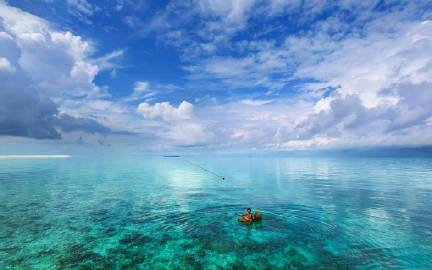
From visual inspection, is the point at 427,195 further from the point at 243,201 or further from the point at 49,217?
the point at 49,217

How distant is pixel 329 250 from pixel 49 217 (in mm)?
37079

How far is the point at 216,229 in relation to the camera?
29266mm

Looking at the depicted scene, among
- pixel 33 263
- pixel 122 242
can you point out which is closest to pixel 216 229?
pixel 122 242

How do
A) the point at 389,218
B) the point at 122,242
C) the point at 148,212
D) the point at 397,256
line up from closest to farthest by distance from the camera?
1. the point at 397,256
2. the point at 122,242
3. the point at 389,218
4. the point at 148,212

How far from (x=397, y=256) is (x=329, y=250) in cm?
599

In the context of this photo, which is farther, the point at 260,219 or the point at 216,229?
the point at 260,219

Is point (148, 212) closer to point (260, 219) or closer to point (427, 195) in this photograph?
point (260, 219)

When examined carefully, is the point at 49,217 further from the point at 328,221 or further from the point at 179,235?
the point at 328,221

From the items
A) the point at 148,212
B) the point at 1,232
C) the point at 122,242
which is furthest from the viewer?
the point at 148,212

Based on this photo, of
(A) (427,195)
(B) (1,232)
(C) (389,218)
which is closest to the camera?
(B) (1,232)

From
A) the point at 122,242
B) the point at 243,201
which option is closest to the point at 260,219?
the point at 243,201

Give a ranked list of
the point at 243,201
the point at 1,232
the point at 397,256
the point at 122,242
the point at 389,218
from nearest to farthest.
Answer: the point at 397,256, the point at 122,242, the point at 1,232, the point at 389,218, the point at 243,201

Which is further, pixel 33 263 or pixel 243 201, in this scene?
pixel 243 201

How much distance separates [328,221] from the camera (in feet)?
107
